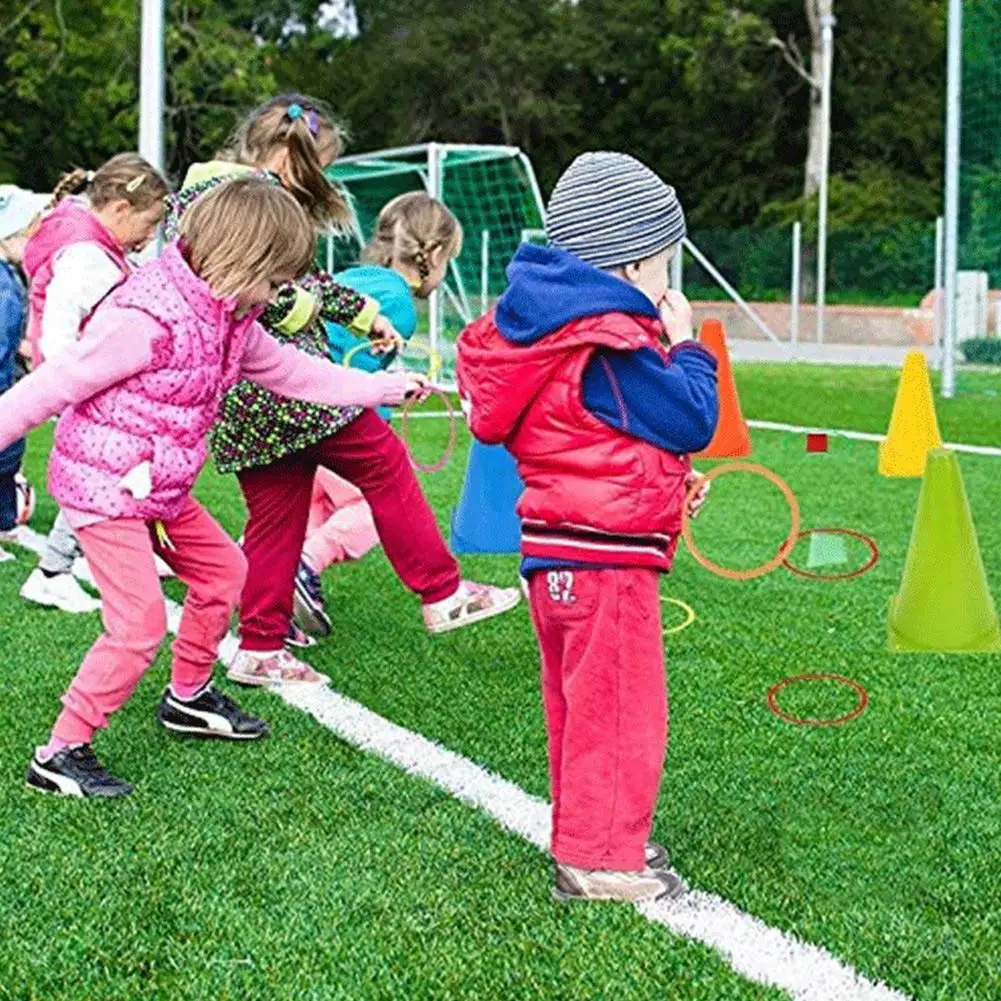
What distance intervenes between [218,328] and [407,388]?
604 millimetres

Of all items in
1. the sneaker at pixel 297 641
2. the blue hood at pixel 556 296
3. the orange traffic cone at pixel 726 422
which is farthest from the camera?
the orange traffic cone at pixel 726 422

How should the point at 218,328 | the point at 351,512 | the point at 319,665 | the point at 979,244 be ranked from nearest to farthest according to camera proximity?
the point at 218,328 → the point at 319,665 → the point at 351,512 → the point at 979,244

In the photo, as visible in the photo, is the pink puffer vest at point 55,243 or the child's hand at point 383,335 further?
the pink puffer vest at point 55,243

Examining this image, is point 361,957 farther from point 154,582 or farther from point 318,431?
point 318,431

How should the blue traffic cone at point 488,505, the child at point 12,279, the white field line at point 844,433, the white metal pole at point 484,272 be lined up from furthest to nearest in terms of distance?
the white metal pole at point 484,272
the white field line at point 844,433
the child at point 12,279
the blue traffic cone at point 488,505

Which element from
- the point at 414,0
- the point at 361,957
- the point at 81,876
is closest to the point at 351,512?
the point at 81,876

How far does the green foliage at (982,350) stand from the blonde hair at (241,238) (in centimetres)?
1718

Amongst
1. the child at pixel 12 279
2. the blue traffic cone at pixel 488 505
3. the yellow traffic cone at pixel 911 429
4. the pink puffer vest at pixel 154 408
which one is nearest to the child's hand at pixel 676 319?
the pink puffer vest at pixel 154 408

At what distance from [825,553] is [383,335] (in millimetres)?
2400

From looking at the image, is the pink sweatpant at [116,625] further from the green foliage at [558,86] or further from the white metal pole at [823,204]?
the green foliage at [558,86]

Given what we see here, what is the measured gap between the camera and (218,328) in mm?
4301

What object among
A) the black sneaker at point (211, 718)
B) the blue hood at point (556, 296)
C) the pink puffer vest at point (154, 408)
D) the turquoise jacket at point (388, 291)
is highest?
the blue hood at point (556, 296)

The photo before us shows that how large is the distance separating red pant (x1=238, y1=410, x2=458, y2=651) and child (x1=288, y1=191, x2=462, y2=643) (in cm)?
45

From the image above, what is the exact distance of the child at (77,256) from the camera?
525 centimetres
